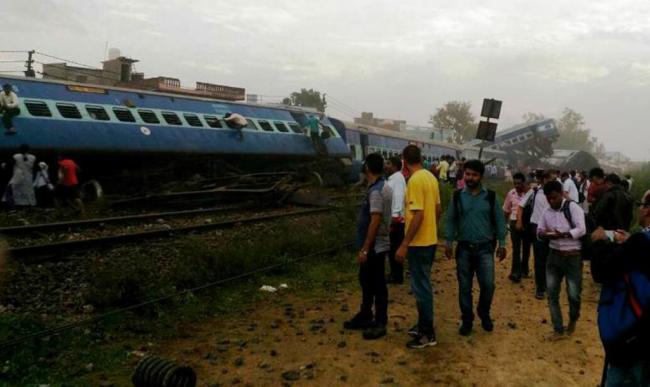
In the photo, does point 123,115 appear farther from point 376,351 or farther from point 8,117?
point 376,351

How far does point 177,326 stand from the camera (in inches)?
237

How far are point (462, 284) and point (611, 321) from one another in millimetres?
3044

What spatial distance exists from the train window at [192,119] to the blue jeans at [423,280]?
14173mm

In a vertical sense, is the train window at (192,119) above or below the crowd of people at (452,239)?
above

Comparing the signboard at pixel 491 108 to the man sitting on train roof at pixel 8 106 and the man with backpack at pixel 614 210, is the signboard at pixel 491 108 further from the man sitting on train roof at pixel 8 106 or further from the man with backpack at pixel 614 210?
the man sitting on train roof at pixel 8 106

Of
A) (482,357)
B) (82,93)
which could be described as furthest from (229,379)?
(82,93)

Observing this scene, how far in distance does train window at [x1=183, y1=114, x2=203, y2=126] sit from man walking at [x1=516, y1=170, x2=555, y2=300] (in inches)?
502

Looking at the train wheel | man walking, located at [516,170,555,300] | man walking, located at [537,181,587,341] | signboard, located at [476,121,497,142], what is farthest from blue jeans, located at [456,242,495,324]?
the train wheel

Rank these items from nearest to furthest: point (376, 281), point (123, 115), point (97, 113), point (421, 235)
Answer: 1. point (421, 235)
2. point (376, 281)
3. point (97, 113)
4. point (123, 115)

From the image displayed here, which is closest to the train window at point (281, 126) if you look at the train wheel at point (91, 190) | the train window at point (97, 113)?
the train window at point (97, 113)

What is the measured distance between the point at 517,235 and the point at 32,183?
451 inches

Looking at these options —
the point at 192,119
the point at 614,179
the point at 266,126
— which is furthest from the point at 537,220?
the point at 266,126

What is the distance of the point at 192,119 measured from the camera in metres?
18.4

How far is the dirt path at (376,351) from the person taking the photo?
481cm
